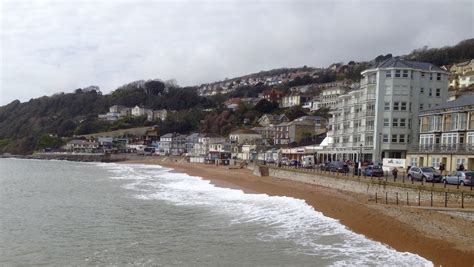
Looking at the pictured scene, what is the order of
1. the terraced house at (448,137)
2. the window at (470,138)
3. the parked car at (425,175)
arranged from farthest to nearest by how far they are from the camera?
1. the window at (470,138)
2. the terraced house at (448,137)
3. the parked car at (425,175)

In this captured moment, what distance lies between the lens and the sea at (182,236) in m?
15.9

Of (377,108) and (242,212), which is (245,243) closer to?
(242,212)

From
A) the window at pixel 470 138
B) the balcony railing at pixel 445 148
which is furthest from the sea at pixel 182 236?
the window at pixel 470 138

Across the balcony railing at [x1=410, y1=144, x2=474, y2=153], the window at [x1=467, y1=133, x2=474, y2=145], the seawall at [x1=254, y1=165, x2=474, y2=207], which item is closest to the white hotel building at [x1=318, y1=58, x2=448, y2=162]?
the balcony railing at [x1=410, y1=144, x2=474, y2=153]

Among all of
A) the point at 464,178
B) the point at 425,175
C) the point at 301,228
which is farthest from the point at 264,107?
the point at 301,228

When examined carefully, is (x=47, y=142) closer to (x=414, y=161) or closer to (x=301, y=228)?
(x=414, y=161)

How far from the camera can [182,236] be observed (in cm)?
1989

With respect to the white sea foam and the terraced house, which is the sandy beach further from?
the terraced house

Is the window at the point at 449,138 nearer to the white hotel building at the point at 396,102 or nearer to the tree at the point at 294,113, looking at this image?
the white hotel building at the point at 396,102

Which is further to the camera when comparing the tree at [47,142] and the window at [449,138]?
the tree at [47,142]

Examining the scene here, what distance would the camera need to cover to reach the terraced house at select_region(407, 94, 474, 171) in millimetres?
40000

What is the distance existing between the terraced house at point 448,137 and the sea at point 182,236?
16673mm

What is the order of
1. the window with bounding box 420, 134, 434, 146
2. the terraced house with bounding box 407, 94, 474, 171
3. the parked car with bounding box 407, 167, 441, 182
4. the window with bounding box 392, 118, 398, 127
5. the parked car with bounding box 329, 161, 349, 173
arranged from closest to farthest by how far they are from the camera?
the parked car with bounding box 407, 167, 441, 182
the terraced house with bounding box 407, 94, 474, 171
the parked car with bounding box 329, 161, 349, 173
the window with bounding box 420, 134, 434, 146
the window with bounding box 392, 118, 398, 127

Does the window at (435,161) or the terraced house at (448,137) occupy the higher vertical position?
the terraced house at (448,137)
